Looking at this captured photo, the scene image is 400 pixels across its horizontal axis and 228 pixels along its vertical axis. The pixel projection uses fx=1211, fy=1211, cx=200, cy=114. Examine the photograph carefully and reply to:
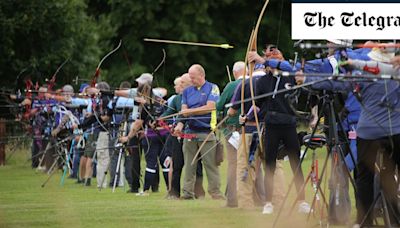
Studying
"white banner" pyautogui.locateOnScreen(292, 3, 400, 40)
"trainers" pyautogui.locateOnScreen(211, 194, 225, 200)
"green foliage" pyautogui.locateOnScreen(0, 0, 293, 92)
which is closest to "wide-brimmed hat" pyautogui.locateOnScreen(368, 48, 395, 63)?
"trainers" pyautogui.locateOnScreen(211, 194, 225, 200)

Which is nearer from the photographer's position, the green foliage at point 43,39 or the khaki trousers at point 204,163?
the khaki trousers at point 204,163

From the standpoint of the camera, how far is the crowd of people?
Answer: 12.1 metres

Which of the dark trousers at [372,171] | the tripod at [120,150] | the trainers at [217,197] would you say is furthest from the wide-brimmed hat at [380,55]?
the tripod at [120,150]

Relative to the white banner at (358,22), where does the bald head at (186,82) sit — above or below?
below

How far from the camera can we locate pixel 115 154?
20.8 metres

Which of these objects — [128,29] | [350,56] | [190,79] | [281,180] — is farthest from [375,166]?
[128,29]

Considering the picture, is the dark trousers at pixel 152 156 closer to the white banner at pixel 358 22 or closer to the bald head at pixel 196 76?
the bald head at pixel 196 76

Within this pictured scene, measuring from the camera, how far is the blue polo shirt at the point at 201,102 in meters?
17.6

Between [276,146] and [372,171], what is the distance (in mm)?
2522

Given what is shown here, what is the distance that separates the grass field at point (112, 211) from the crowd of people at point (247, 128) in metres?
0.38

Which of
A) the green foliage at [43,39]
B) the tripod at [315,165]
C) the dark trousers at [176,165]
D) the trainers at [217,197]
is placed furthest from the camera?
the green foliage at [43,39]

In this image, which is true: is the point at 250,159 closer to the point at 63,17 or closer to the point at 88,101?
the point at 88,101

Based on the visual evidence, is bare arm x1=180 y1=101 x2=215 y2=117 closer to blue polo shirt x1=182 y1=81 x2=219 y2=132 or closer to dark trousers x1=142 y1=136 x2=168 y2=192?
blue polo shirt x1=182 y1=81 x2=219 y2=132

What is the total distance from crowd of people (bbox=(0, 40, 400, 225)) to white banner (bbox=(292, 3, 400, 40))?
2.67m
